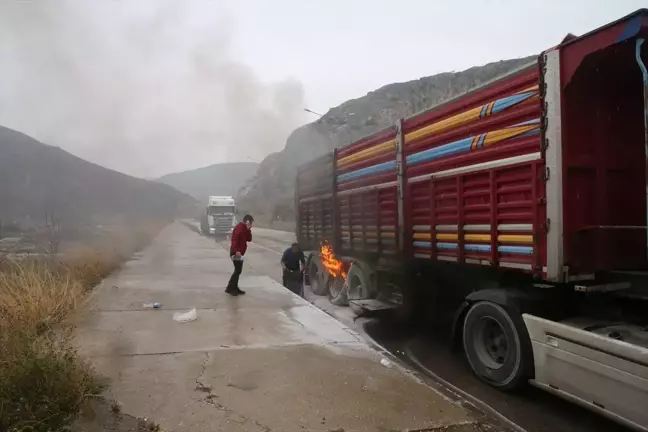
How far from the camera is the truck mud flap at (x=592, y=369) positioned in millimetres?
3119

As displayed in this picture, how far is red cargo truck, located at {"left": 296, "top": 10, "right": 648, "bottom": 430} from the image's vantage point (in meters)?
3.58

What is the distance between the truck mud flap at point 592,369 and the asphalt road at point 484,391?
31cm

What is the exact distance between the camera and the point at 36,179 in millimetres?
68500

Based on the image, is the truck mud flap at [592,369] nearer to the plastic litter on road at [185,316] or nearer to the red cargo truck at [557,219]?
the red cargo truck at [557,219]

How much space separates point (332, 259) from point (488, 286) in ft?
15.5

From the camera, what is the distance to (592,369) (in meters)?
3.44

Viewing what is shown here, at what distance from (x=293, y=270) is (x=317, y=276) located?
0.87m

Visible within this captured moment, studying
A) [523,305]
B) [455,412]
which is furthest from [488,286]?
[455,412]

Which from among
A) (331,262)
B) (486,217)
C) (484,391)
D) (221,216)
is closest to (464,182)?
(486,217)

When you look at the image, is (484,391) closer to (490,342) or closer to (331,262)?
(490,342)

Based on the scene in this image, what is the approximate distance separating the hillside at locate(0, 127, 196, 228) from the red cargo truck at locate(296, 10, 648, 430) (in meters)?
54.8

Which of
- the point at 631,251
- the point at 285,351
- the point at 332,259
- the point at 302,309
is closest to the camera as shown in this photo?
the point at 631,251

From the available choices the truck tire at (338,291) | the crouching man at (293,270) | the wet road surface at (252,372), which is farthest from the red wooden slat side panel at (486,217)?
the crouching man at (293,270)

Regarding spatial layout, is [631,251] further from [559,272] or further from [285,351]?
[285,351]
